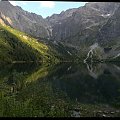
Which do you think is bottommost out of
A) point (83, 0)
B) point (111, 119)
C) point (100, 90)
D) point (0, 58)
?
point (111, 119)

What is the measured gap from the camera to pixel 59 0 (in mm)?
3992

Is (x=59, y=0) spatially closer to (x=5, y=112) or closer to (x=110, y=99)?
(x=5, y=112)

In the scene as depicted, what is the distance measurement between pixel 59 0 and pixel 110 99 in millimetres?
53736

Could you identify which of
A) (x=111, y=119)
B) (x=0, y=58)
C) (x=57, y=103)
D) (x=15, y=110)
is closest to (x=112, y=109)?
(x=57, y=103)

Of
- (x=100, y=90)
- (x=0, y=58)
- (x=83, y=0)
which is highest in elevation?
(x=0, y=58)

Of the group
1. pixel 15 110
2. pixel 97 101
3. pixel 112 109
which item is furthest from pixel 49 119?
pixel 97 101

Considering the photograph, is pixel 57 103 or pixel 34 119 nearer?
pixel 34 119

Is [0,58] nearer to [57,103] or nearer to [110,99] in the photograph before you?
[110,99]

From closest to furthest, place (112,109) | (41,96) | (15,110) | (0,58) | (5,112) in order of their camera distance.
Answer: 1. (5,112)
2. (15,110)
3. (41,96)
4. (112,109)
5. (0,58)

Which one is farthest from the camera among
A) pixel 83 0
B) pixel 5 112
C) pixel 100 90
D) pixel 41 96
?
pixel 100 90

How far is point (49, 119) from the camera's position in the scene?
4324 mm

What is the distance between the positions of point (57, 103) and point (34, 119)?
117 ft

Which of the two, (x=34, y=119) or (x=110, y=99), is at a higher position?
(x=110, y=99)

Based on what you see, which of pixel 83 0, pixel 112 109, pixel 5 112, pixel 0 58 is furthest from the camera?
pixel 0 58
